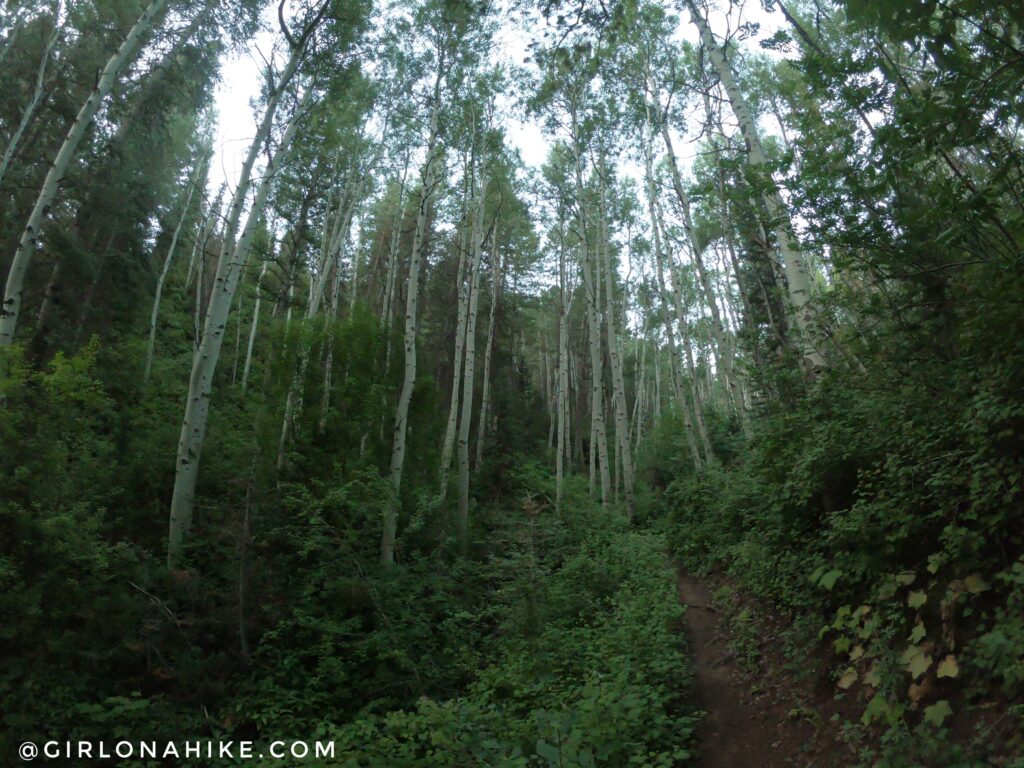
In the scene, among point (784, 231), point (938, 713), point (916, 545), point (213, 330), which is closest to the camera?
point (938, 713)

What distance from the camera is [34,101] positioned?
31.7 feet

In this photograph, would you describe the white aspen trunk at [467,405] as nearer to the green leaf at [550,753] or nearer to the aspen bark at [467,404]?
the aspen bark at [467,404]

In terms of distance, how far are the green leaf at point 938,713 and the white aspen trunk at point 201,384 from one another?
6975 mm

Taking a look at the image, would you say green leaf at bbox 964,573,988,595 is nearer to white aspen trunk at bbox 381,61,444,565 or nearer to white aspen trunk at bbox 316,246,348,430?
white aspen trunk at bbox 381,61,444,565

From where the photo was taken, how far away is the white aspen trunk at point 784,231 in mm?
4879

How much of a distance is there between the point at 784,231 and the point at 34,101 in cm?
1235

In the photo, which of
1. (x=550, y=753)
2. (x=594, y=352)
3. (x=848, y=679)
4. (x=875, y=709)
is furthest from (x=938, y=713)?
(x=594, y=352)

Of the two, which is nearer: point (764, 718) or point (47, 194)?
point (764, 718)

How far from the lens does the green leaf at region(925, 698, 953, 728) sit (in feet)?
8.67

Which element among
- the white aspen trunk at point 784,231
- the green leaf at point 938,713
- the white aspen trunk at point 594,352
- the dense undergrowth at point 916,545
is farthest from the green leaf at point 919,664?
the white aspen trunk at point 594,352

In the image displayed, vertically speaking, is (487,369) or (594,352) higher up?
(487,369)

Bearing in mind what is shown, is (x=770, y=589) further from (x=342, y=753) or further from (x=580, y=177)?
(x=580, y=177)

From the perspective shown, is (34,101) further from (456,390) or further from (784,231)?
(784,231)

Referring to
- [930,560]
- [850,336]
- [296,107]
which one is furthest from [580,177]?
[930,560]
